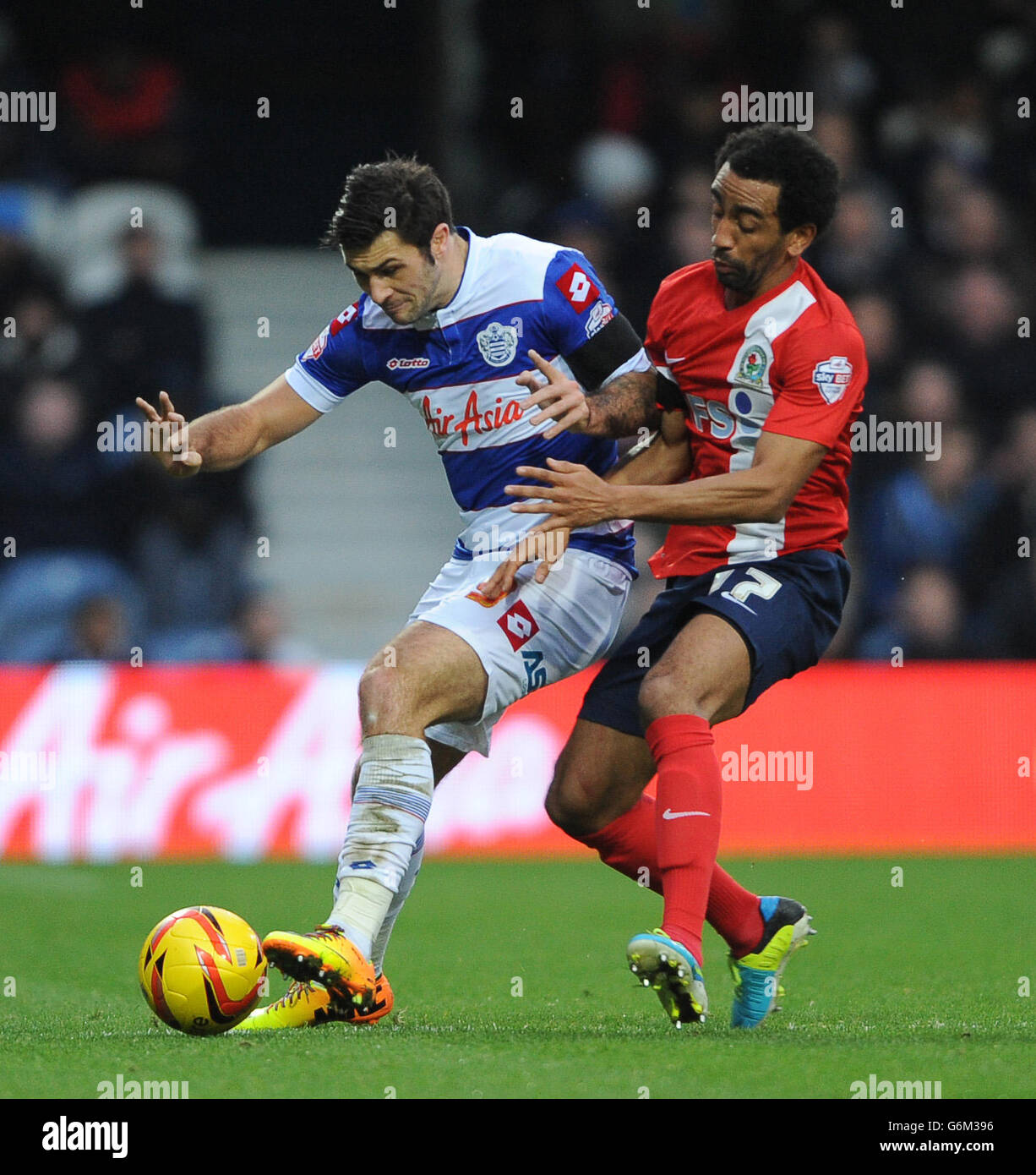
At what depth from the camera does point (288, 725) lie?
1012 cm

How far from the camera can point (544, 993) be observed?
19.0 feet

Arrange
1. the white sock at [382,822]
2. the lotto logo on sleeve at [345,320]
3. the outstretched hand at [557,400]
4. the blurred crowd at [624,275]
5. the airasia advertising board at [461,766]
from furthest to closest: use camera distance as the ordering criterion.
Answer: the blurred crowd at [624,275] < the airasia advertising board at [461,766] < the lotto logo on sleeve at [345,320] < the outstretched hand at [557,400] < the white sock at [382,822]

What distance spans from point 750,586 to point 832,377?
0.59 m

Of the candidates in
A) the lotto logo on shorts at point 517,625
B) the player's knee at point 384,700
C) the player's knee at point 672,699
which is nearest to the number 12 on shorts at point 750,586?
the player's knee at point 672,699

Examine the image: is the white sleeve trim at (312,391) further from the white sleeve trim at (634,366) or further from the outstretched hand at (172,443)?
the white sleeve trim at (634,366)

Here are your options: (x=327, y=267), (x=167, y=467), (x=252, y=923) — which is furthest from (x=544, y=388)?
(x=327, y=267)

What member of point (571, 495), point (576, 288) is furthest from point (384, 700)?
point (576, 288)

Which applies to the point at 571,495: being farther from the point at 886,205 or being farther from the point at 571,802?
the point at 886,205

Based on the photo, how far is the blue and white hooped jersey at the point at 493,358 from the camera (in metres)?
5.29

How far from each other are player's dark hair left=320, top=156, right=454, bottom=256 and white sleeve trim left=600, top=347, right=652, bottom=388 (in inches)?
24.1

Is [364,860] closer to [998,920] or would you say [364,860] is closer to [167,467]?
[167,467]

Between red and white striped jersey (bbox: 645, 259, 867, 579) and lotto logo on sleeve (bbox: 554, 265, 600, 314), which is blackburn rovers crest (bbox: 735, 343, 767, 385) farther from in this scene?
lotto logo on sleeve (bbox: 554, 265, 600, 314)

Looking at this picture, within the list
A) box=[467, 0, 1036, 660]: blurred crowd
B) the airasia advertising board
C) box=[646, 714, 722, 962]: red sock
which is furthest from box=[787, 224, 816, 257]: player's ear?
box=[467, 0, 1036, 660]: blurred crowd

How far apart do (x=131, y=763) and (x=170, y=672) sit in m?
0.54
